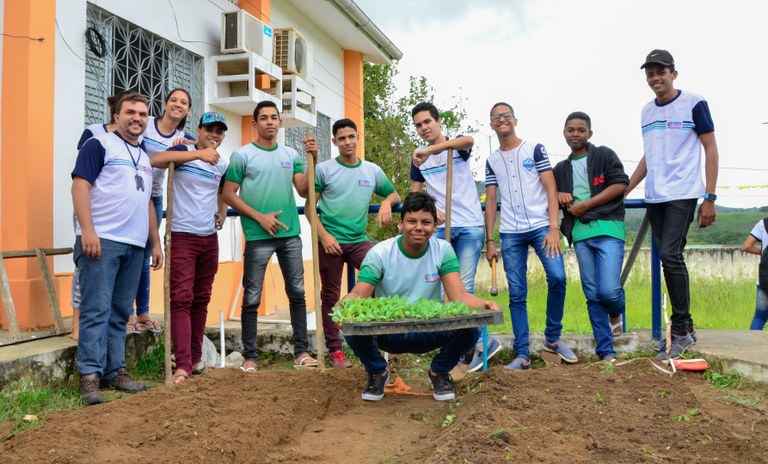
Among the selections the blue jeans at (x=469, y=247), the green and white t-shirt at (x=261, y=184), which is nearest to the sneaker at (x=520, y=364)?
the blue jeans at (x=469, y=247)

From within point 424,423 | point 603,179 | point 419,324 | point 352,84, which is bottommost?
point 424,423

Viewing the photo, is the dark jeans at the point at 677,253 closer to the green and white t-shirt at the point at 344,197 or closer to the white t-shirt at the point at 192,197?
the green and white t-shirt at the point at 344,197

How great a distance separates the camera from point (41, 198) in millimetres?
4598

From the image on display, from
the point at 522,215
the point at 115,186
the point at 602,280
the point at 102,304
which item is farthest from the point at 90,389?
the point at 602,280

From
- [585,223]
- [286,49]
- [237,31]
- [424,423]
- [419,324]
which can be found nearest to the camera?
[419,324]

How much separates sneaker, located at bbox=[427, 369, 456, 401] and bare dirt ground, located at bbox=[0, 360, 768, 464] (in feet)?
0.19

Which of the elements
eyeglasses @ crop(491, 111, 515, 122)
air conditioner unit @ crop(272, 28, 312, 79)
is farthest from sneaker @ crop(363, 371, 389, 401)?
air conditioner unit @ crop(272, 28, 312, 79)

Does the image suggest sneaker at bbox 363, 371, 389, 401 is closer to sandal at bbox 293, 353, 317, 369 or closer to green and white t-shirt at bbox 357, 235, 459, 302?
green and white t-shirt at bbox 357, 235, 459, 302

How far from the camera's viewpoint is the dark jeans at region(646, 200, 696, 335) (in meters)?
4.00

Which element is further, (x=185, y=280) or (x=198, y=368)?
(x=198, y=368)

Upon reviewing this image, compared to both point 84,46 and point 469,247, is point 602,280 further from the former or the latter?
point 84,46

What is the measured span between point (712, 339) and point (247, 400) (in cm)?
312

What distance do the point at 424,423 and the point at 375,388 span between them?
52cm

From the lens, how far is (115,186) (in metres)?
3.76
